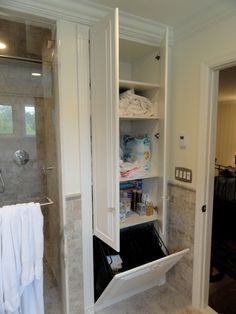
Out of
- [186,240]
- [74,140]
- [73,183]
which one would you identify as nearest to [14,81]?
[74,140]

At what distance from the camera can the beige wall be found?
1494 millimetres

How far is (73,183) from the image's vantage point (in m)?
1.56

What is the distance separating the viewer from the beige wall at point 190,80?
1494mm

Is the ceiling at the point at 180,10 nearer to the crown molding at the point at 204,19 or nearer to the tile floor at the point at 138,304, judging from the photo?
the crown molding at the point at 204,19

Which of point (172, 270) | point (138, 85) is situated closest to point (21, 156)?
point (138, 85)

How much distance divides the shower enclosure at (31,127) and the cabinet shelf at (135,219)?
51cm

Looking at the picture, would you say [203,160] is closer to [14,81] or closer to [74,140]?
[74,140]

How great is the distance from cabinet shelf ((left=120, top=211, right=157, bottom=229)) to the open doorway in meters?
0.93

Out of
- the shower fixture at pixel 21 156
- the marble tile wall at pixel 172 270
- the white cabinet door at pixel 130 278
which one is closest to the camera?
the white cabinet door at pixel 130 278

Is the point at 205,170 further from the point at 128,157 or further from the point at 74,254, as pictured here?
the point at 74,254

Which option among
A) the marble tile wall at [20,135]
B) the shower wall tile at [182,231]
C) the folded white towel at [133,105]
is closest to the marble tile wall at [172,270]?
the shower wall tile at [182,231]

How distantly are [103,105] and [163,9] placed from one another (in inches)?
30.8

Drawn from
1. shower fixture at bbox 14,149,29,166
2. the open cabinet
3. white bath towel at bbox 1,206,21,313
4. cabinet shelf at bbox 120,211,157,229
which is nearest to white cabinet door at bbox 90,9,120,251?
the open cabinet

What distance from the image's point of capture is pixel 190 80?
5.65ft
